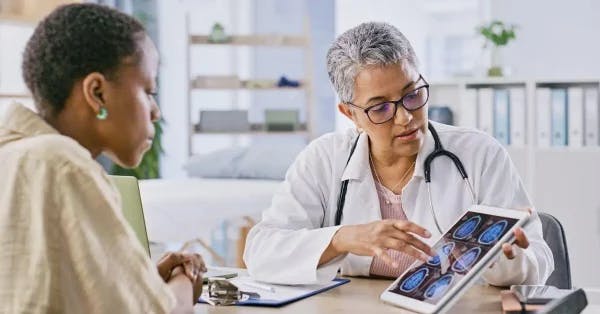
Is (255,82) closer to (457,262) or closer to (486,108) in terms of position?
(486,108)

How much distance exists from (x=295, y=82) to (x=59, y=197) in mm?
4359

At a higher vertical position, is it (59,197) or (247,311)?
(59,197)

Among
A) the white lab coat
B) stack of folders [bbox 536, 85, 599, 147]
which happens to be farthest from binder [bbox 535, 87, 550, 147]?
the white lab coat

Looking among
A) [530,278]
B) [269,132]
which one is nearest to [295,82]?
[269,132]

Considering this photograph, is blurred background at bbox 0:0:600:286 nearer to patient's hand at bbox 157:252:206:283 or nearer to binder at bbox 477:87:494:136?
binder at bbox 477:87:494:136

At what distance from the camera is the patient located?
100cm

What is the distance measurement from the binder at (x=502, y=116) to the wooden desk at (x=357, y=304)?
2.51 metres

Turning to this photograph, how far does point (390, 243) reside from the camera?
5.24 ft

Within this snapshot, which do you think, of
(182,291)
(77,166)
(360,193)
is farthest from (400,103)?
(77,166)

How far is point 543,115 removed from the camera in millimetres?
4047

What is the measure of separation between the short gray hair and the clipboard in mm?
447

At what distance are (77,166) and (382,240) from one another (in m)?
0.75

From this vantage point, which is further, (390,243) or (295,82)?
(295,82)

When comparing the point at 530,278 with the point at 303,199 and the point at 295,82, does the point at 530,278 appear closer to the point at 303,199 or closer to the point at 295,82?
the point at 303,199
